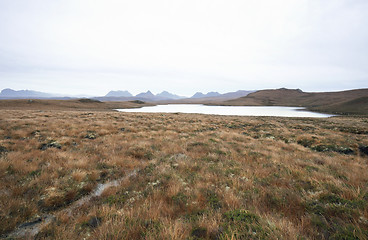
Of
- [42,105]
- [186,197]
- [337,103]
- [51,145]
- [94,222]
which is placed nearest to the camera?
[94,222]

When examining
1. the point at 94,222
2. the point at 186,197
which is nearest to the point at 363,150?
the point at 186,197

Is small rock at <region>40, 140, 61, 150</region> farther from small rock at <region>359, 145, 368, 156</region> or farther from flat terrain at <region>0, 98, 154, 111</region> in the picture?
flat terrain at <region>0, 98, 154, 111</region>

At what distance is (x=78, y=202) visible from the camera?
4.70m

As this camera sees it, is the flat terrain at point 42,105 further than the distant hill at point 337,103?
No

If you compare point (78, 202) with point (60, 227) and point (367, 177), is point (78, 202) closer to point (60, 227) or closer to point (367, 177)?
point (60, 227)

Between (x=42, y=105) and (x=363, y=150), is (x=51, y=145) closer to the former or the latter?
(x=363, y=150)

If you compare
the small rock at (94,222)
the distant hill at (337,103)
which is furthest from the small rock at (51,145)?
the distant hill at (337,103)

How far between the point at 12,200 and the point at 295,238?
6.86 m

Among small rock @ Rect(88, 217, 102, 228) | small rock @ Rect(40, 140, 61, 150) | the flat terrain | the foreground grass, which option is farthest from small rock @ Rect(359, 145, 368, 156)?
the flat terrain

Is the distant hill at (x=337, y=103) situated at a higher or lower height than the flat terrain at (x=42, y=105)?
higher

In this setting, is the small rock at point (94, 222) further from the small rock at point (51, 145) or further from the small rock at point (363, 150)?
the small rock at point (363, 150)

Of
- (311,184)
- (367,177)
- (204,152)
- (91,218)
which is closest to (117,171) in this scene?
(91,218)

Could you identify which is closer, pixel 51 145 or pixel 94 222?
pixel 94 222

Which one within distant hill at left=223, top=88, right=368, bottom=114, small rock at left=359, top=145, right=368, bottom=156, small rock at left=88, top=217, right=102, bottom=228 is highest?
distant hill at left=223, top=88, right=368, bottom=114
